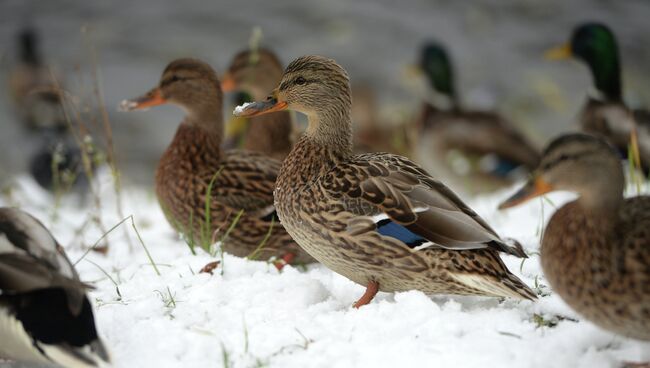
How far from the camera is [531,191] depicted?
2.62 meters

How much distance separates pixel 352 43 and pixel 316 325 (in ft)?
27.2

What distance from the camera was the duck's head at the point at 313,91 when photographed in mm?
3205

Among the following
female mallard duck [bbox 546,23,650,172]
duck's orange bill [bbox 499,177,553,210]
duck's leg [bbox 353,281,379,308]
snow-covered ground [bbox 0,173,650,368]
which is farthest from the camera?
female mallard duck [bbox 546,23,650,172]

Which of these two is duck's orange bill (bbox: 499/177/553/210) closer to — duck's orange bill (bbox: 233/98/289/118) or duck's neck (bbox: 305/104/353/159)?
duck's neck (bbox: 305/104/353/159)

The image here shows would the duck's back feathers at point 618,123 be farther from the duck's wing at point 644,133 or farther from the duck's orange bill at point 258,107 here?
the duck's orange bill at point 258,107

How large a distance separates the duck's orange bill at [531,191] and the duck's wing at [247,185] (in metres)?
1.39

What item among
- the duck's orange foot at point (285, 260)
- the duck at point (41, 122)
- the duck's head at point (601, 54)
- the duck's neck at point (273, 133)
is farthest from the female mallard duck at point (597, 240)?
the duck's head at point (601, 54)

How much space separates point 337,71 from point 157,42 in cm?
750

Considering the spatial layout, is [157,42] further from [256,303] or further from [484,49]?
[256,303]

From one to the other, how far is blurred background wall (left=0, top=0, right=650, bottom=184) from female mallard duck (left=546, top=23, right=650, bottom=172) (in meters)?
2.34

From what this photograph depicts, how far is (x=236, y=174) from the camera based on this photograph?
388 centimetres

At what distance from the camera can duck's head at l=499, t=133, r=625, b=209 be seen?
2447mm

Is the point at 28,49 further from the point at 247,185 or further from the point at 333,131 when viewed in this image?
the point at 333,131

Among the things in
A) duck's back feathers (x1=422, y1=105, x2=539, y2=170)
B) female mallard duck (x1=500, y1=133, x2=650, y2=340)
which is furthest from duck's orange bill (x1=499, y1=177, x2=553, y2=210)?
duck's back feathers (x1=422, y1=105, x2=539, y2=170)
